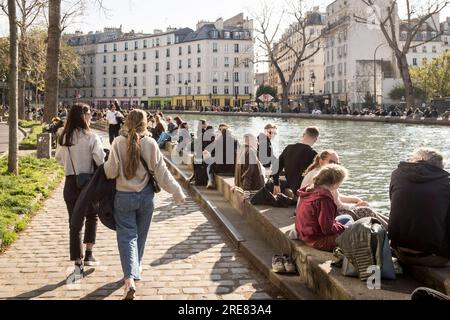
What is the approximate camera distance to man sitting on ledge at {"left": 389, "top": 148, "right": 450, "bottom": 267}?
528 centimetres

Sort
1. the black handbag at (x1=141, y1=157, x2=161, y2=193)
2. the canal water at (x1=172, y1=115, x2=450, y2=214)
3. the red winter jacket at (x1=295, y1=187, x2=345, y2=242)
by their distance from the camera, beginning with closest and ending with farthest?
the black handbag at (x1=141, y1=157, x2=161, y2=193), the red winter jacket at (x1=295, y1=187, x2=345, y2=242), the canal water at (x1=172, y1=115, x2=450, y2=214)

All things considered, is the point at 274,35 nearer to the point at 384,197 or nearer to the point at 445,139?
the point at 445,139

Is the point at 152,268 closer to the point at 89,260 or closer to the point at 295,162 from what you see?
the point at 89,260

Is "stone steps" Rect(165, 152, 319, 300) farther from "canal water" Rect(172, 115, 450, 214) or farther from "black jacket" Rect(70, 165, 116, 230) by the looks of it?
"canal water" Rect(172, 115, 450, 214)

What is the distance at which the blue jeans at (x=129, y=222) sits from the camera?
5.70 metres

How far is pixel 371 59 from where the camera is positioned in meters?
83.9

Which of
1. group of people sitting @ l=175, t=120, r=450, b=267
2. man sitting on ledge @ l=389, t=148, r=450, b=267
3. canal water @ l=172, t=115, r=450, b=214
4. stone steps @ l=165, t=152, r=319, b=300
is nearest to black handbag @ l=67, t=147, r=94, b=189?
stone steps @ l=165, t=152, r=319, b=300

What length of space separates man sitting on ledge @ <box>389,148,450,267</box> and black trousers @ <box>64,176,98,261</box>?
3393mm

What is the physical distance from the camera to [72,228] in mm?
6426

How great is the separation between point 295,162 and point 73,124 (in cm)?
386

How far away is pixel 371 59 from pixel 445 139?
56612mm

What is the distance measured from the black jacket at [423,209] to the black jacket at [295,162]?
11.8 ft

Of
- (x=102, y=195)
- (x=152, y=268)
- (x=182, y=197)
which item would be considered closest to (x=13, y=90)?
(x=152, y=268)
